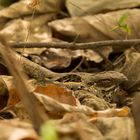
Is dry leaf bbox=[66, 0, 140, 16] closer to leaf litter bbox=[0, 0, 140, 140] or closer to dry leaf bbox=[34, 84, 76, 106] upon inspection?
leaf litter bbox=[0, 0, 140, 140]

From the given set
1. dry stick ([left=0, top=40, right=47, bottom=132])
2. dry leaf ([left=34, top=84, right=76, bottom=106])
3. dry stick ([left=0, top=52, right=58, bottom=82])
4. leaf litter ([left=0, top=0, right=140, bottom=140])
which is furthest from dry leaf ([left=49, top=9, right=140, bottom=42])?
dry stick ([left=0, top=40, right=47, bottom=132])

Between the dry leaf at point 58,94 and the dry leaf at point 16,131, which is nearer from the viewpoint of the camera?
the dry leaf at point 16,131

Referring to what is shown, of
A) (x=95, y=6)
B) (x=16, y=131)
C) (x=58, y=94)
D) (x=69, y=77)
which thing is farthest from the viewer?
(x=95, y=6)

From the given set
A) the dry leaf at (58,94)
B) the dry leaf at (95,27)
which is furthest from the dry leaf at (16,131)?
the dry leaf at (95,27)

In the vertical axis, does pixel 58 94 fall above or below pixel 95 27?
above

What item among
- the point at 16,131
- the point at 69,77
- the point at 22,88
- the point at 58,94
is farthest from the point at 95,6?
the point at 16,131

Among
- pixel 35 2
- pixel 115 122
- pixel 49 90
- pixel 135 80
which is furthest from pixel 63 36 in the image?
pixel 115 122

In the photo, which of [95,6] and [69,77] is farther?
[95,6]

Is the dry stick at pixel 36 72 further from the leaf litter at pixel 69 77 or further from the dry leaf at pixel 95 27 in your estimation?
the dry leaf at pixel 95 27

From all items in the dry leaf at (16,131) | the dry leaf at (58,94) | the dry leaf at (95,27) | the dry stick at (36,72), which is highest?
the dry leaf at (16,131)

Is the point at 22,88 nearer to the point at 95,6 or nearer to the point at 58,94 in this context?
the point at 58,94

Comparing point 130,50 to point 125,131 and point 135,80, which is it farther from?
point 125,131
